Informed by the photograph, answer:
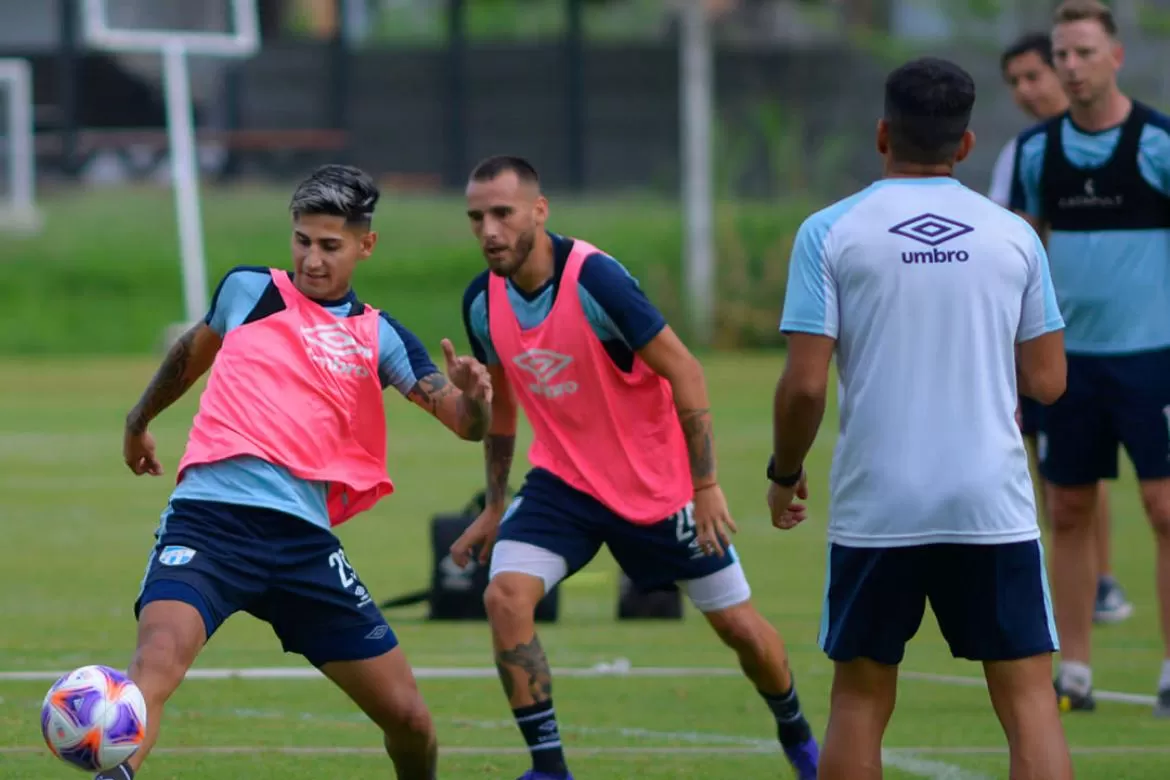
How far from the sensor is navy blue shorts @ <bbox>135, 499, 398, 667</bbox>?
6.09m

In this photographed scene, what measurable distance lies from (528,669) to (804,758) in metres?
1.06

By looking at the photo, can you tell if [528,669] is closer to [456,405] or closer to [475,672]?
[456,405]

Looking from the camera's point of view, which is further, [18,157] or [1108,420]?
[18,157]

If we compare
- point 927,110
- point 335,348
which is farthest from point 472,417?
point 927,110

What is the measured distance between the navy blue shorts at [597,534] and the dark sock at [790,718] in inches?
19.7

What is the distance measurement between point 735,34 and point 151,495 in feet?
80.4

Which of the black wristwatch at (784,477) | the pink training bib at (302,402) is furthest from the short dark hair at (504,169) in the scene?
the black wristwatch at (784,477)

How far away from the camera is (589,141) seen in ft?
125

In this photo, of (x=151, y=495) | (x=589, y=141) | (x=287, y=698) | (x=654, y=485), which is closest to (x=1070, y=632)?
(x=654, y=485)

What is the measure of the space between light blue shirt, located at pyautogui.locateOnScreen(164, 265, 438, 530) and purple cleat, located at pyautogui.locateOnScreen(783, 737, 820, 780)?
1918 mm

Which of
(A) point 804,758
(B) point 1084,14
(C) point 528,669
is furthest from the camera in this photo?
(B) point 1084,14

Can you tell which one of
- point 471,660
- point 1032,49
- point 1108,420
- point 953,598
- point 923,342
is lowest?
point 471,660

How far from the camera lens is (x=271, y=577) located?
6223 millimetres

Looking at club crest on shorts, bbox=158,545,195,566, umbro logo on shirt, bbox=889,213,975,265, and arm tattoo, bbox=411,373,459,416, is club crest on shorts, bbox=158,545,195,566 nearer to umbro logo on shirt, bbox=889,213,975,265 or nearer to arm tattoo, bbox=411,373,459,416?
arm tattoo, bbox=411,373,459,416
